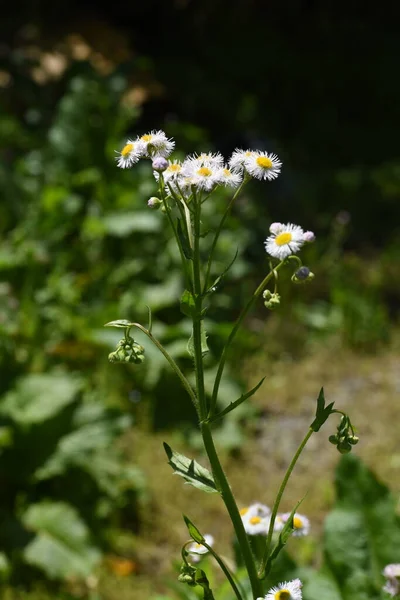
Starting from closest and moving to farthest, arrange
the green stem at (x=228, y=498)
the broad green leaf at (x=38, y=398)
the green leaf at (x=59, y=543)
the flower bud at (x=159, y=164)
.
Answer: the flower bud at (x=159, y=164) → the green stem at (x=228, y=498) → the green leaf at (x=59, y=543) → the broad green leaf at (x=38, y=398)

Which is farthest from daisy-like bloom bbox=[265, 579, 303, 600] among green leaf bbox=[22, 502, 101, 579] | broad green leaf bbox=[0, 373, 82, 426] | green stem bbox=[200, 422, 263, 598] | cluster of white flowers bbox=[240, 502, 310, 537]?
broad green leaf bbox=[0, 373, 82, 426]

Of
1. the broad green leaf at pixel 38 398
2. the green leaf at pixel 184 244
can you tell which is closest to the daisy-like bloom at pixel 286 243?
the green leaf at pixel 184 244

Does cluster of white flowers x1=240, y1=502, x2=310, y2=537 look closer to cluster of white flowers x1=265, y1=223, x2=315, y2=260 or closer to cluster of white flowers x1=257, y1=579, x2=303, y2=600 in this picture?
cluster of white flowers x1=257, y1=579, x2=303, y2=600

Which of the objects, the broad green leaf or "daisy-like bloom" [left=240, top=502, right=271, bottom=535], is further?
the broad green leaf

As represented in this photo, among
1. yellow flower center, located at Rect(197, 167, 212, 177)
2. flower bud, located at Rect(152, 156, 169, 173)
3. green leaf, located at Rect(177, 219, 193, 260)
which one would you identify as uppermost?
yellow flower center, located at Rect(197, 167, 212, 177)

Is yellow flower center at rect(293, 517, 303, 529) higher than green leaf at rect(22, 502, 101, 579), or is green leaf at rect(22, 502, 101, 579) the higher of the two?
green leaf at rect(22, 502, 101, 579)

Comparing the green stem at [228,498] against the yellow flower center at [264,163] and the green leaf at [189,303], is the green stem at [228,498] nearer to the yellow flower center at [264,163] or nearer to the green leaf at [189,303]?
the green leaf at [189,303]

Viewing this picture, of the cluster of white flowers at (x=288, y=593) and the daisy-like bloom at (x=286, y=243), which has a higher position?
the daisy-like bloom at (x=286, y=243)
